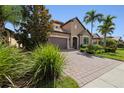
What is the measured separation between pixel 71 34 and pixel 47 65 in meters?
23.9

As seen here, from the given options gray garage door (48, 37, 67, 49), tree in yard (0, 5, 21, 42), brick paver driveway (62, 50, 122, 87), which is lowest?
brick paver driveway (62, 50, 122, 87)

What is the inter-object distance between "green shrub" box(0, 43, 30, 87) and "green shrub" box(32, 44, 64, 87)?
515 mm

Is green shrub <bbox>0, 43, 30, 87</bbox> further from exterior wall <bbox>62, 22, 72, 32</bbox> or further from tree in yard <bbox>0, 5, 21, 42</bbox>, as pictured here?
exterior wall <bbox>62, 22, 72, 32</bbox>

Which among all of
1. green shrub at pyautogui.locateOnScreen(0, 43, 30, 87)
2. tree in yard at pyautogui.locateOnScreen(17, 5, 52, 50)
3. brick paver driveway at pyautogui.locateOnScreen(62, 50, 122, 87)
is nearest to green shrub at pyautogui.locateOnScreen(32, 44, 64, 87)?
green shrub at pyautogui.locateOnScreen(0, 43, 30, 87)

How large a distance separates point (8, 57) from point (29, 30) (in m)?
11.2

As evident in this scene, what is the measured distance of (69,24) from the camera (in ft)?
98.7

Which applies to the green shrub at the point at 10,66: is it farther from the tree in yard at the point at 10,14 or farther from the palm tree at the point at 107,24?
the palm tree at the point at 107,24

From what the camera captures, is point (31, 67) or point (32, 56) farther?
point (32, 56)

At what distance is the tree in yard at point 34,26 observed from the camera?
15492 mm

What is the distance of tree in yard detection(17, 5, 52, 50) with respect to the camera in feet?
50.8

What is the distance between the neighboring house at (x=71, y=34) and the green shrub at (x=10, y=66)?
20.0 m
